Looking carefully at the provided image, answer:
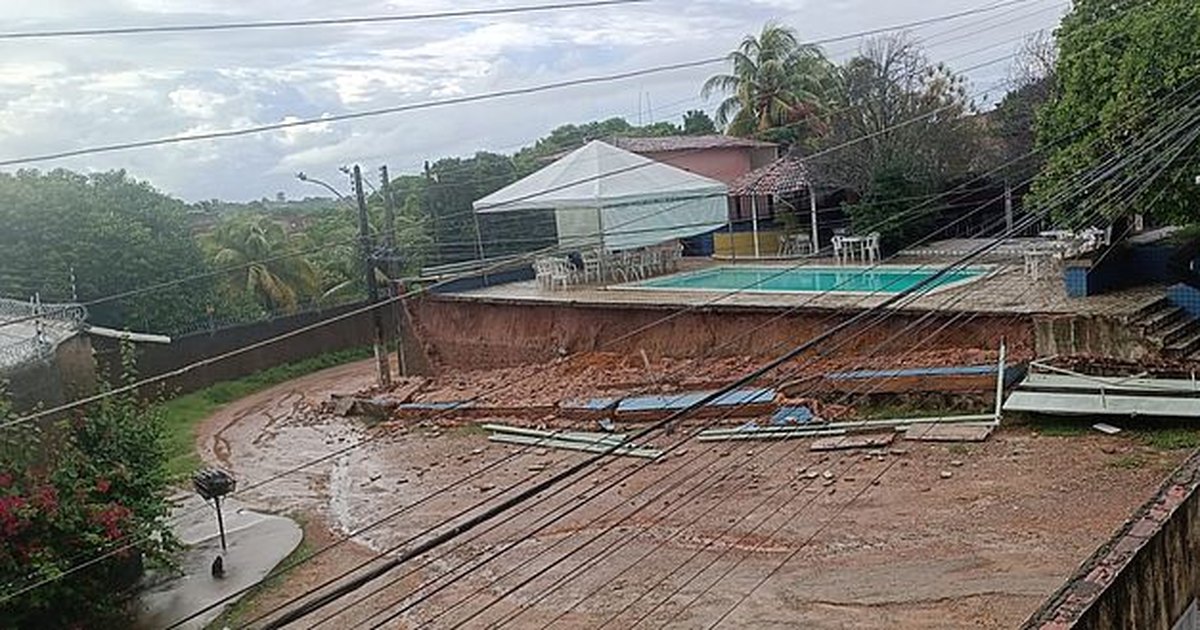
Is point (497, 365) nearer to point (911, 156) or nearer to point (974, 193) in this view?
point (911, 156)

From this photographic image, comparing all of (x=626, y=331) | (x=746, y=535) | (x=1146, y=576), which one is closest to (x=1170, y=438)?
(x=746, y=535)

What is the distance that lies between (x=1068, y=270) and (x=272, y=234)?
2183 centimetres

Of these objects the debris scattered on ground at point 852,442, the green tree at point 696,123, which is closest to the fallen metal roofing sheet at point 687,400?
the debris scattered on ground at point 852,442

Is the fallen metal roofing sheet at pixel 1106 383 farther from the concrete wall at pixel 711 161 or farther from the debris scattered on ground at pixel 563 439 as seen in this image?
the concrete wall at pixel 711 161

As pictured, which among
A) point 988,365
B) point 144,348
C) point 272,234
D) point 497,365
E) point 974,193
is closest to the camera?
point 988,365

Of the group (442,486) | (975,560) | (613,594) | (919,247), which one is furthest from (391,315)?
(975,560)

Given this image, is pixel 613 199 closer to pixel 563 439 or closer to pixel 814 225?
pixel 814 225

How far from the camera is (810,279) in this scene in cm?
1928

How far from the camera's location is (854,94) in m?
23.0

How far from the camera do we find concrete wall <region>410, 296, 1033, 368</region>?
14.7 m

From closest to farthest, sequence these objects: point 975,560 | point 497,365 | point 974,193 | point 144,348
A: point 975,560, point 497,365, point 974,193, point 144,348

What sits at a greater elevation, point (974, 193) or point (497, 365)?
point (974, 193)

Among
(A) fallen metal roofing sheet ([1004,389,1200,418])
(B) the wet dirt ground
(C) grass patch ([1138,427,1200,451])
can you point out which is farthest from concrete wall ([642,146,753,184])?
(C) grass patch ([1138,427,1200,451])

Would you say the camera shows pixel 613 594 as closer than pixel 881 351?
Yes
